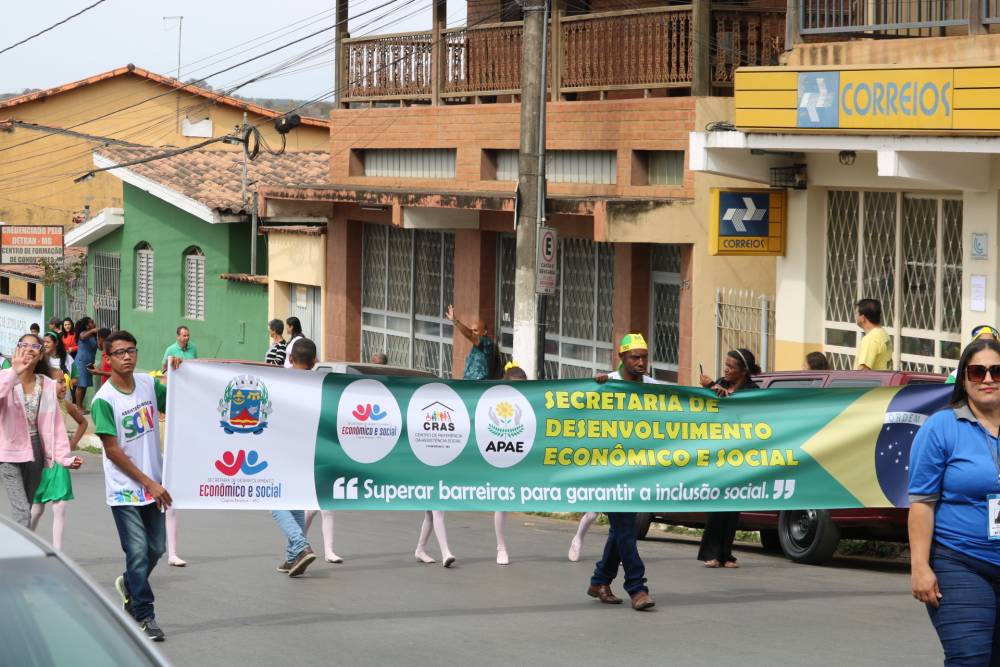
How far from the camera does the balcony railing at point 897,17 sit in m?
14.4

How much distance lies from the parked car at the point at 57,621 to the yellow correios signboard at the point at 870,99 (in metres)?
11.1

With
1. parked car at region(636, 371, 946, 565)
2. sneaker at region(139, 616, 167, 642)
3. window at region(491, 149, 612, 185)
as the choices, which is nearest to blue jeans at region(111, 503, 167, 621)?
sneaker at region(139, 616, 167, 642)

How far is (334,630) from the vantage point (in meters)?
8.91

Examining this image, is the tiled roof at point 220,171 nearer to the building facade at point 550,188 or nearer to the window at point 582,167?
the building facade at point 550,188

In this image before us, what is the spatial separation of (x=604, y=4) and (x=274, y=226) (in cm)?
920

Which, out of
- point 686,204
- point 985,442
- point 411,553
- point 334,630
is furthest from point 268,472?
point 686,204

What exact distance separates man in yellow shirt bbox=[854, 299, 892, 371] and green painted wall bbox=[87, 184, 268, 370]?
17090mm

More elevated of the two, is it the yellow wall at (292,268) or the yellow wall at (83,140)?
the yellow wall at (83,140)

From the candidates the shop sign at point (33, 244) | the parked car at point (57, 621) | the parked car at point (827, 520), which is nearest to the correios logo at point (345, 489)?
the parked car at point (827, 520)

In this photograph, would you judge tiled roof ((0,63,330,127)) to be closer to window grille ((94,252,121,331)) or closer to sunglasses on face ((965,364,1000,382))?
window grille ((94,252,121,331))

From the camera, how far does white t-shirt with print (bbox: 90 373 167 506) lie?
8.38m

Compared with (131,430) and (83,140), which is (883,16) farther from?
(83,140)

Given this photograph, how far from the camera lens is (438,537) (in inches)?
453

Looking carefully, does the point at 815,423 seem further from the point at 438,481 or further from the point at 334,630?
the point at 334,630
